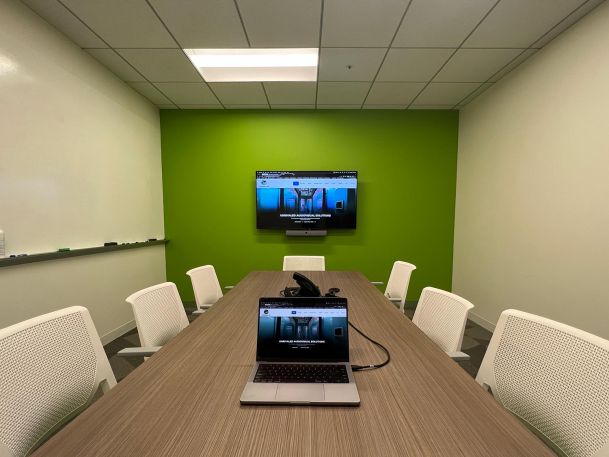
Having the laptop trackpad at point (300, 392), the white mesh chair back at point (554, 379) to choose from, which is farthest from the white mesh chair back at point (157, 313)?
the white mesh chair back at point (554, 379)

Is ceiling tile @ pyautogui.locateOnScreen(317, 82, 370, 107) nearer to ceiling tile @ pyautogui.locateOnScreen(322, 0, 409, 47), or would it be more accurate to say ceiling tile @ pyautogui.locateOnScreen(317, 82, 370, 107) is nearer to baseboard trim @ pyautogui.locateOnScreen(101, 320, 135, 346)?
ceiling tile @ pyautogui.locateOnScreen(322, 0, 409, 47)

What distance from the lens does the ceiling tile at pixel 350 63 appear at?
2451mm

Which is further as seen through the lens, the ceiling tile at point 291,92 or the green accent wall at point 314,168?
the green accent wall at point 314,168

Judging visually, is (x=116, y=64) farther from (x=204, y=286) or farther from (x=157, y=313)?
(x=157, y=313)

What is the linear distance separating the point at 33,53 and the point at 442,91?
4017 mm

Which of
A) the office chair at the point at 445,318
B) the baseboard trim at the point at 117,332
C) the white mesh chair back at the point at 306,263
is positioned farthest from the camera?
the white mesh chair back at the point at 306,263

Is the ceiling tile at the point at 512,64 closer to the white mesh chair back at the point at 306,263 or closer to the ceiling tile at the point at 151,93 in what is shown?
the white mesh chair back at the point at 306,263

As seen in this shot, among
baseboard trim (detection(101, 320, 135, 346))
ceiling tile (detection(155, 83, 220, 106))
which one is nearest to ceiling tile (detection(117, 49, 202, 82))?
ceiling tile (detection(155, 83, 220, 106))

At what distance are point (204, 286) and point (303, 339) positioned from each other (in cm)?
137

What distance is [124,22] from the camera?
2.10 meters

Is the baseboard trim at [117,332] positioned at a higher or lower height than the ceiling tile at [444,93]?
lower

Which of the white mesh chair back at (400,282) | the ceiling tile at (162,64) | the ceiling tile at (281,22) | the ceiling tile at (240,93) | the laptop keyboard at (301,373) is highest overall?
the ceiling tile at (281,22)

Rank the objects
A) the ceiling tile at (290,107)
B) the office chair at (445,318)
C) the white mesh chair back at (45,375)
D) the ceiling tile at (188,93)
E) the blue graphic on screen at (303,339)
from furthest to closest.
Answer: the ceiling tile at (290,107) → the ceiling tile at (188,93) → the office chair at (445,318) → the blue graphic on screen at (303,339) → the white mesh chair back at (45,375)

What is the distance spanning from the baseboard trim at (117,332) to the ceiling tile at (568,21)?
16.4ft
